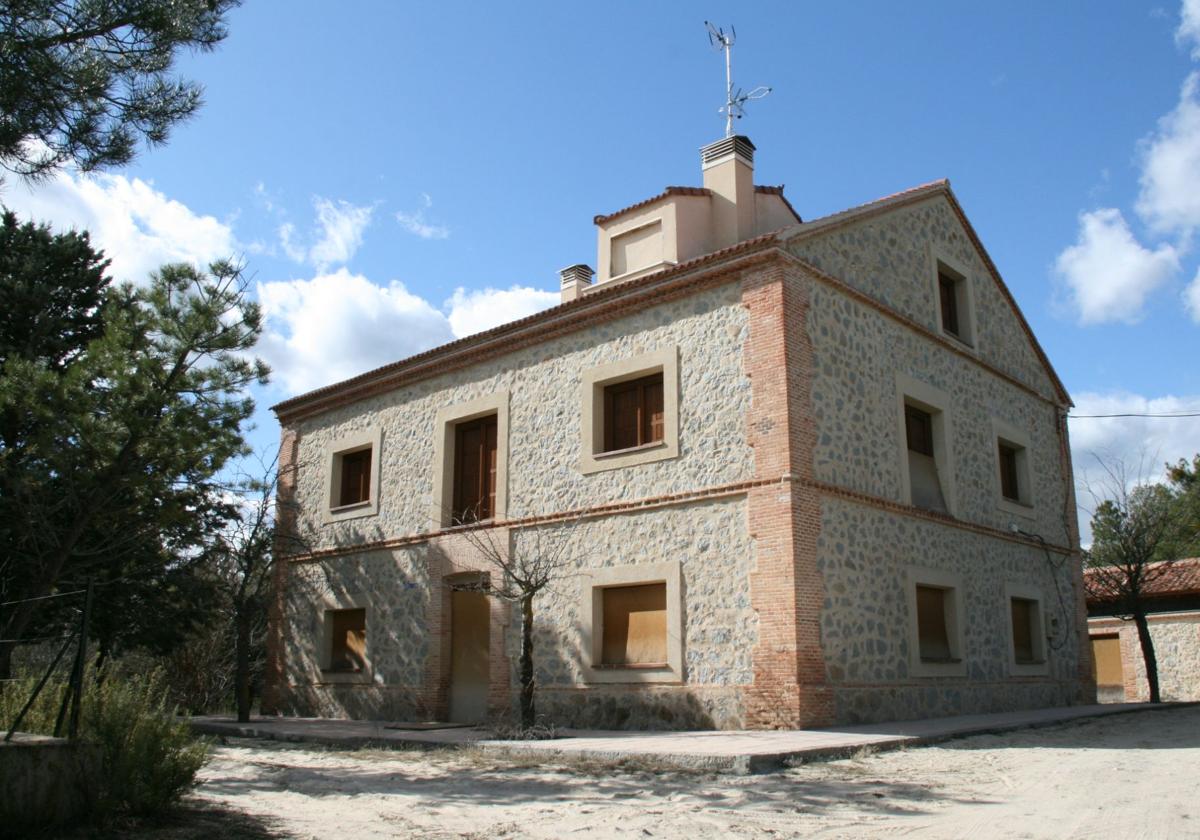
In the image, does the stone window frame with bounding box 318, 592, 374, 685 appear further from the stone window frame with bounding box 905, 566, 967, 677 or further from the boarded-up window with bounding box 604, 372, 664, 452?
the stone window frame with bounding box 905, 566, 967, 677

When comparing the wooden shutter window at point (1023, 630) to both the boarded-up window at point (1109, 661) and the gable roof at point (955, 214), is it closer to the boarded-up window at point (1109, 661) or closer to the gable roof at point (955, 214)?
the gable roof at point (955, 214)

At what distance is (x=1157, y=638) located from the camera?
22812mm

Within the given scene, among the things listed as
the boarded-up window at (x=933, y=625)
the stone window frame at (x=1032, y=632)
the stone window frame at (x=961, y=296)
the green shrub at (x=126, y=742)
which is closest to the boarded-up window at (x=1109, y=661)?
the stone window frame at (x=1032, y=632)

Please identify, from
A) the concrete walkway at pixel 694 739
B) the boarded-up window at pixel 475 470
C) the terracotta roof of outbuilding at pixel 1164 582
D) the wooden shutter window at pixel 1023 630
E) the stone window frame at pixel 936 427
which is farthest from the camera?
the terracotta roof of outbuilding at pixel 1164 582

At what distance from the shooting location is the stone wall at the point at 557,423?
40.1ft

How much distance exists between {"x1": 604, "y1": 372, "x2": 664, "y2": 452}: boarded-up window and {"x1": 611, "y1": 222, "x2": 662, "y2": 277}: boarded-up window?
173 inches

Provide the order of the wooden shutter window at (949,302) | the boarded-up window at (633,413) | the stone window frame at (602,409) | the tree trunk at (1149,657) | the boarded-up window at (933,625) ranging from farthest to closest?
the tree trunk at (1149,657)
the wooden shutter window at (949,302)
the boarded-up window at (933,625)
the boarded-up window at (633,413)
the stone window frame at (602,409)

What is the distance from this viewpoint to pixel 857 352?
1308 centimetres

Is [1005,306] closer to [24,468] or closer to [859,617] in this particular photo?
[859,617]

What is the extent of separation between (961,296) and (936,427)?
9.68 feet

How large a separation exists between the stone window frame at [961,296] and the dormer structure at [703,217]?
2.76 metres

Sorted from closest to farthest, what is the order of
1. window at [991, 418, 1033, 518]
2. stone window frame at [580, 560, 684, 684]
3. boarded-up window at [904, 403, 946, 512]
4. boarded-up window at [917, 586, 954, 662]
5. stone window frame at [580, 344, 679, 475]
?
stone window frame at [580, 560, 684, 684], stone window frame at [580, 344, 679, 475], boarded-up window at [917, 586, 954, 662], boarded-up window at [904, 403, 946, 512], window at [991, 418, 1033, 518]

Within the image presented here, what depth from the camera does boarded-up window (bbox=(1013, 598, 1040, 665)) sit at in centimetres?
1571

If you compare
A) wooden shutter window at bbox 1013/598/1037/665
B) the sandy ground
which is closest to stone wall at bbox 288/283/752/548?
the sandy ground
